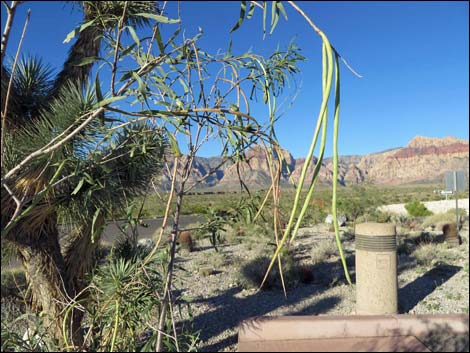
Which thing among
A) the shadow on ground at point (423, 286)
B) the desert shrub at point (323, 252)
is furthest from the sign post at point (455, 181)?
the desert shrub at point (323, 252)

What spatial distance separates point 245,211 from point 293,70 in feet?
2.43

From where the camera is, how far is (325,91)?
32.4 inches

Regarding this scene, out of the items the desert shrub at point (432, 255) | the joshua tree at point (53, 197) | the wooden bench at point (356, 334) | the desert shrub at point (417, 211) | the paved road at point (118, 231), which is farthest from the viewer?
the desert shrub at point (417, 211)

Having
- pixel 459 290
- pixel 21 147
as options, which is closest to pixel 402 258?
pixel 459 290

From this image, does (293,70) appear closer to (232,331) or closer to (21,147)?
(21,147)

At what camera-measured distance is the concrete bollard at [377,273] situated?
672 centimetres

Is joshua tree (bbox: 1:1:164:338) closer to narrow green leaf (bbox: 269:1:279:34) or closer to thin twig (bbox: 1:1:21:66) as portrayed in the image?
thin twig (bbox: 1:1:21:66)

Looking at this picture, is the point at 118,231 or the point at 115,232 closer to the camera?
the point at 118,231

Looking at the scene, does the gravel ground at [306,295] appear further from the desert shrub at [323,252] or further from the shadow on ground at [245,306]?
the desert shrub at [323,252]

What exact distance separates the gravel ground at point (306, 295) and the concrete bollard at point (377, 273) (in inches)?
16.9

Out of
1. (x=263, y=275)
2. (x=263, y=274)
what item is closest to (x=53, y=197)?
(x=263, y=275)

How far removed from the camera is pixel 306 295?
8.35 m

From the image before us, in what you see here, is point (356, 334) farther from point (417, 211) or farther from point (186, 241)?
point (417, 211)

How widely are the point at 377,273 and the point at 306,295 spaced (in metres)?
1.96
